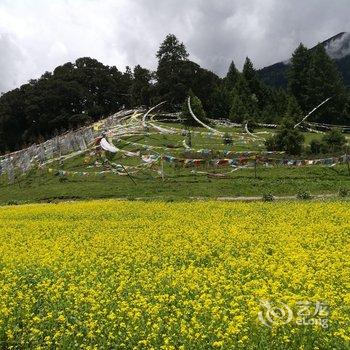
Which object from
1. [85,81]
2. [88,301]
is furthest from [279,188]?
[85,81]

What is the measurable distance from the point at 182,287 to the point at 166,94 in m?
80.6

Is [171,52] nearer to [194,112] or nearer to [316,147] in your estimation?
[194,112]

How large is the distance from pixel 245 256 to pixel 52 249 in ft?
22.4

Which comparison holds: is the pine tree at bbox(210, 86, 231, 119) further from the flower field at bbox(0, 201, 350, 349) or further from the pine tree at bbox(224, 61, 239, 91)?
the flower field at bbox(0, 201, 350, 349)

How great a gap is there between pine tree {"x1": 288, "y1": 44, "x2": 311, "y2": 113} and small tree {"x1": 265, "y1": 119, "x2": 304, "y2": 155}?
110ft

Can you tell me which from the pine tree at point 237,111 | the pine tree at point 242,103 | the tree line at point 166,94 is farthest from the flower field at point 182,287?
the tree line at point 166,94

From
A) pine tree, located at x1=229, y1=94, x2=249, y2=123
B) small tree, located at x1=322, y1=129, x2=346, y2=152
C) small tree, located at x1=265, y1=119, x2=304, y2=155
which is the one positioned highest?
pine tree, located at x1=229, y1=94, x2=249, y2=123

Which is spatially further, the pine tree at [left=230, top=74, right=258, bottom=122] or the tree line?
the tree line

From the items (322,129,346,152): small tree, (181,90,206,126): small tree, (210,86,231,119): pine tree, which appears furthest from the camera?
(210,86,231,119): pine tree

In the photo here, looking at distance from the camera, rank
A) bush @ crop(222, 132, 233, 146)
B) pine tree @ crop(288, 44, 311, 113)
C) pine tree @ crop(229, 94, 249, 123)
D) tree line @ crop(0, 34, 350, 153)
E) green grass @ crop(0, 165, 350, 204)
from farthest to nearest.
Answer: pine tree @ crop(288, 44, 311, 113) → tree line @ crop(0, 34, 350, 153) → pine tree @ crop(229, 94, 249, 123) → bush @ crop(222, 132, 233, 146) → green grass @ crop(0, 165, 350, 204)

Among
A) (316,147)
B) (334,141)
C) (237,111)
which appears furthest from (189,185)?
(237,111)

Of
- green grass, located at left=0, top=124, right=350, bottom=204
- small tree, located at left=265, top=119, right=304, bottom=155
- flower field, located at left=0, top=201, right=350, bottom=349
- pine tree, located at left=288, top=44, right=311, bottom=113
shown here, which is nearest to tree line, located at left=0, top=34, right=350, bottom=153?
pine tree, located at left=288, top=44, right=311, bottom=113

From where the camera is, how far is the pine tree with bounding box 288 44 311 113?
296 ft

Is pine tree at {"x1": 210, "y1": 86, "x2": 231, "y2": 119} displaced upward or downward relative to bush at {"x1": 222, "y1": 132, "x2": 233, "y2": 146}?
upward
